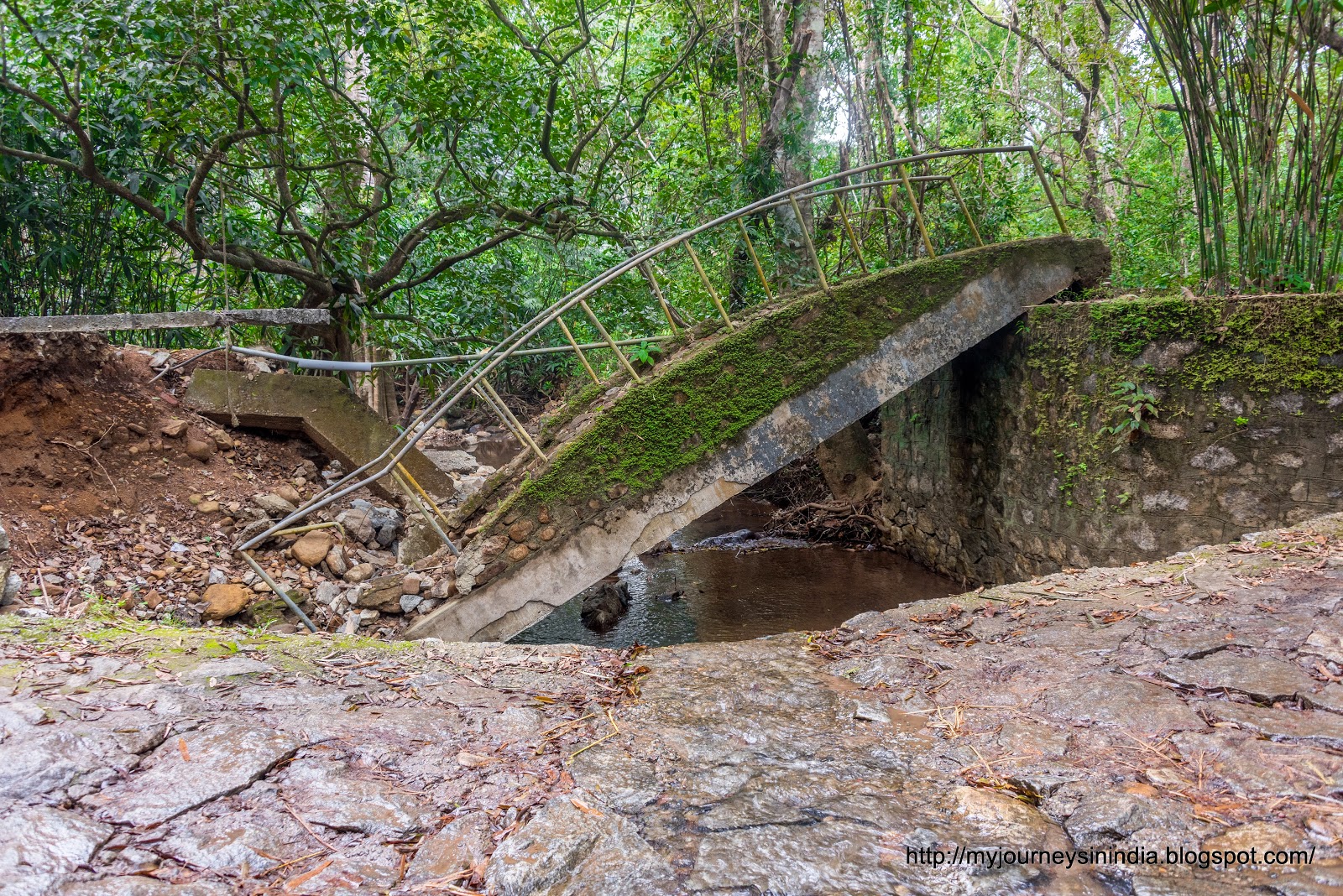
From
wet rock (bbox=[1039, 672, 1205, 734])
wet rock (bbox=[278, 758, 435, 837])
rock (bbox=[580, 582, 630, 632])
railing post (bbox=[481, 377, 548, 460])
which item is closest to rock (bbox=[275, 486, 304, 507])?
railing post (bbox=[481, 377, 548, 460])

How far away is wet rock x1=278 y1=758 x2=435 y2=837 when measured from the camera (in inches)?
69.8

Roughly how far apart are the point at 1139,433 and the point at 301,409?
680 centimetres

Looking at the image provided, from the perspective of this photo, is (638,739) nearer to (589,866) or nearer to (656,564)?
(589,866)

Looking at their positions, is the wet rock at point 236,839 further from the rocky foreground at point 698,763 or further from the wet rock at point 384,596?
the wet rock at point 384,596

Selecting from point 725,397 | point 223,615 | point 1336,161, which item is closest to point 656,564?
point 725,397

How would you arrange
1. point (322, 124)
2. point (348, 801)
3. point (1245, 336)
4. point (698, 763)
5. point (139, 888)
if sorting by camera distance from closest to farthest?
1. point (139, 888)
2. point (348, 801)
3. point (698, 763)
4. point (1245, 336)
5. point (322, 124)

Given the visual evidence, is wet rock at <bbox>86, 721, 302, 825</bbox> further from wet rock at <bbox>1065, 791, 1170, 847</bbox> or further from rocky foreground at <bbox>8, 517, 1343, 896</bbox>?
wet rock at <bbox>1065, 791, 1170, 847</bbox>

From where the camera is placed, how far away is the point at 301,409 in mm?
6664

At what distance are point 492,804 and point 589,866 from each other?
1.25 feet

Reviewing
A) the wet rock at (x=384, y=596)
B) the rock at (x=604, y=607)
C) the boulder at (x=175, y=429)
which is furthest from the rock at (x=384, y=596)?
the boulder at (x=175, y=429)

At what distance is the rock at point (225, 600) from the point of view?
4848 millimetres

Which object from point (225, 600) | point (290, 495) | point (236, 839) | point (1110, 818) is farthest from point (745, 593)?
Result: point (236, 839)

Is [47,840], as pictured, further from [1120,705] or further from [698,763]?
[1120,705]

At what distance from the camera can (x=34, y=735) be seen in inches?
78.0
